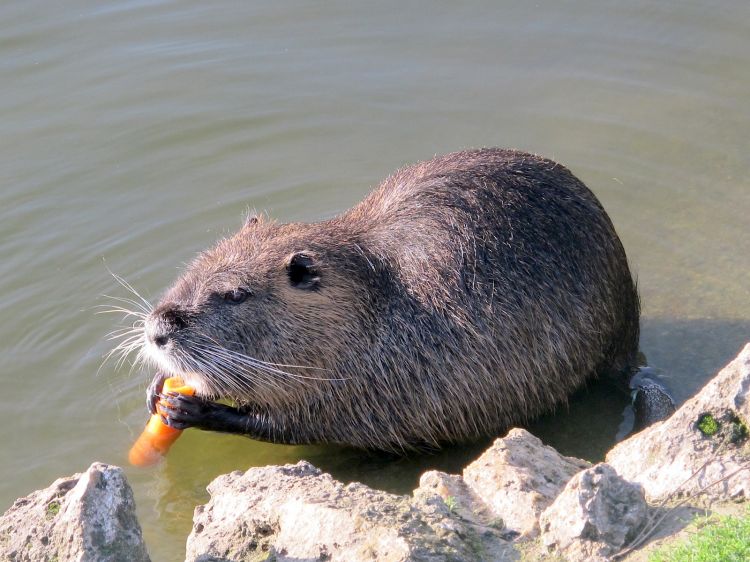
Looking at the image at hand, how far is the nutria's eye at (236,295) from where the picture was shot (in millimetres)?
5375

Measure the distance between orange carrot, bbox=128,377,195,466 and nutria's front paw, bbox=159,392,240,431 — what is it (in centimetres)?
12

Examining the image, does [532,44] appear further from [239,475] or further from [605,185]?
[239,475]

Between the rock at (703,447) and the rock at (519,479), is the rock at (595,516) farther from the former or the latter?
the rock at (703,447)

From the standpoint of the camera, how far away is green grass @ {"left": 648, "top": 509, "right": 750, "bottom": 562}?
3367mm

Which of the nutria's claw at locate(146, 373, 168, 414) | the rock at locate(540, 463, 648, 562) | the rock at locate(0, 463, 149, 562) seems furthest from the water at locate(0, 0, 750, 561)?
the rock at locate(540, 463, 648, 562)

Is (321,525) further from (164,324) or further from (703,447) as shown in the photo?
(164,324)

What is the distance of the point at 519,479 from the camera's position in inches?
158

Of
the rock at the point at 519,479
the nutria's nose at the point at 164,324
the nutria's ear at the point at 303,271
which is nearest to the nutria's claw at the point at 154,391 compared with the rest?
the nutria's nose at the point at 164,324

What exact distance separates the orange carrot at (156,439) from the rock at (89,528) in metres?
1.85

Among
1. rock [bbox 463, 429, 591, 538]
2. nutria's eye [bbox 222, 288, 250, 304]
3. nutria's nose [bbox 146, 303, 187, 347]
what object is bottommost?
rock [bbox 463, 429, 591, 538]

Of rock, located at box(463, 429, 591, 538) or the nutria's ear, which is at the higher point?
the nutria's ear

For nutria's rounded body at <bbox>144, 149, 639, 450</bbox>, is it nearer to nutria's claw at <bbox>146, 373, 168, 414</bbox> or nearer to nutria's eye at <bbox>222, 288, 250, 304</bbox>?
nutria's eye at <bbox>222, 288, 250, 304</bbox>

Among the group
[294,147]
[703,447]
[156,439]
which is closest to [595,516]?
[703,447]

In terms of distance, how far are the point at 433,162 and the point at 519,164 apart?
483 millimetres
